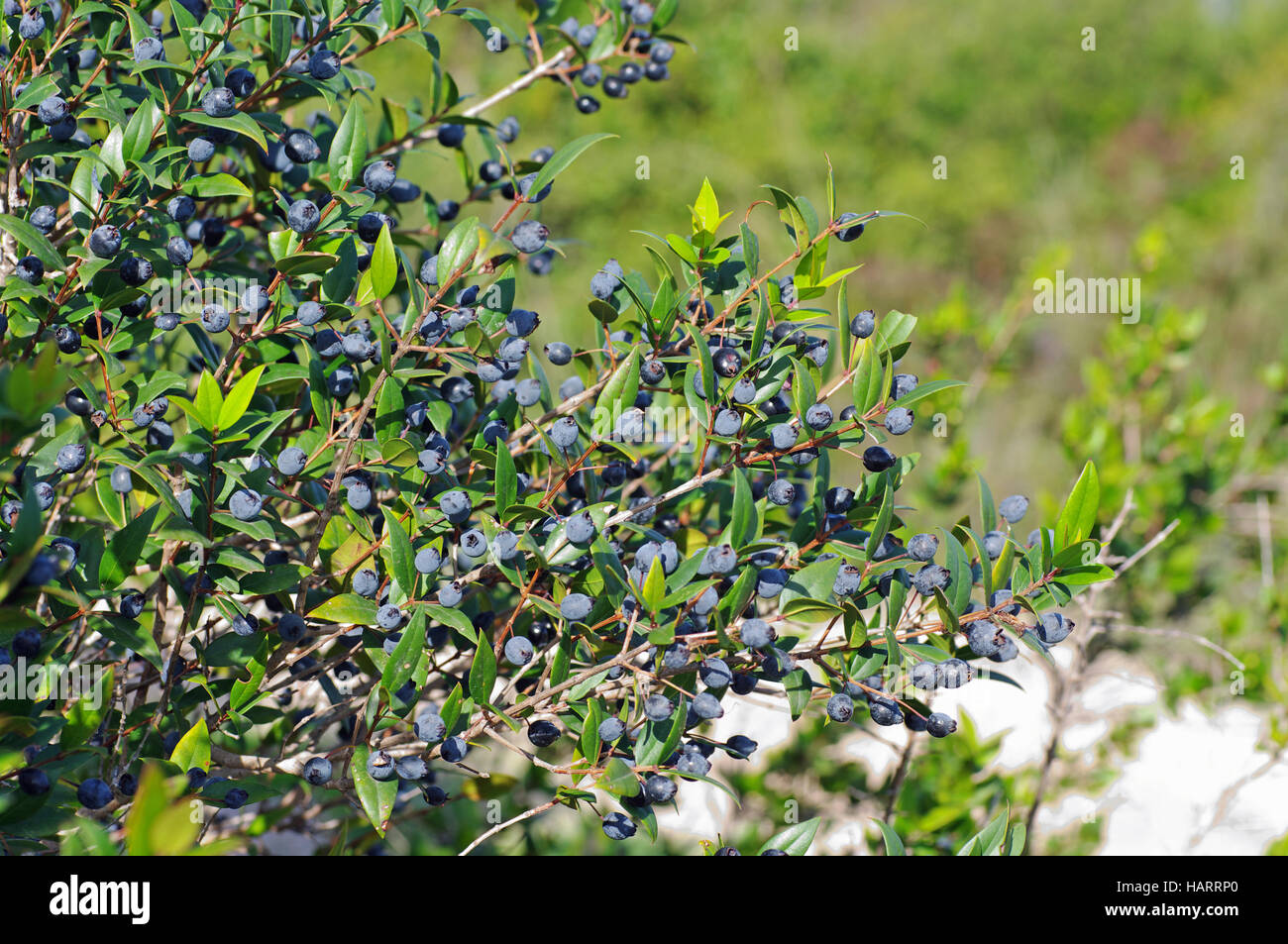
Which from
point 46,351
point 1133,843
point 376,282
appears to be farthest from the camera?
point 1133,843

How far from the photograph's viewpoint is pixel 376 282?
859 mm

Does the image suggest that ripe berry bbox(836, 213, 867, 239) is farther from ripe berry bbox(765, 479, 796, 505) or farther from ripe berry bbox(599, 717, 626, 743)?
ripe berry bbox(599, 717, 626, 743)

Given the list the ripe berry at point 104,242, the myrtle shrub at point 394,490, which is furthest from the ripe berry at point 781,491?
the ripe berry at point 104,242

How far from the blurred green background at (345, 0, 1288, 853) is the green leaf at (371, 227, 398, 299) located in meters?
1.40

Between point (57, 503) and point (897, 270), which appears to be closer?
point (57, 503)

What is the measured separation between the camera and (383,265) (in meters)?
0.85

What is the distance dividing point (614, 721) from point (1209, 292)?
623cm

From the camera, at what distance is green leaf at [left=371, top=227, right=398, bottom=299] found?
85 centimetres

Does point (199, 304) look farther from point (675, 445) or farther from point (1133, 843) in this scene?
point (1133, 843)

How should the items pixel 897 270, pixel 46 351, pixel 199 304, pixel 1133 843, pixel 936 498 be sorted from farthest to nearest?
pixel 897 270, pixel 1133 843, pixel 936 498, pixel 199 304, pixel 46 351

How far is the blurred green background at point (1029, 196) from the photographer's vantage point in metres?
2.23

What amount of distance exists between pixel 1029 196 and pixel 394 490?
7.11m

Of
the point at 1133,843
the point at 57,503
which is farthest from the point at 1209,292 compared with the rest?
the point at 57,503

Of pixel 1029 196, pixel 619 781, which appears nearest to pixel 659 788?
pixel 619 781
